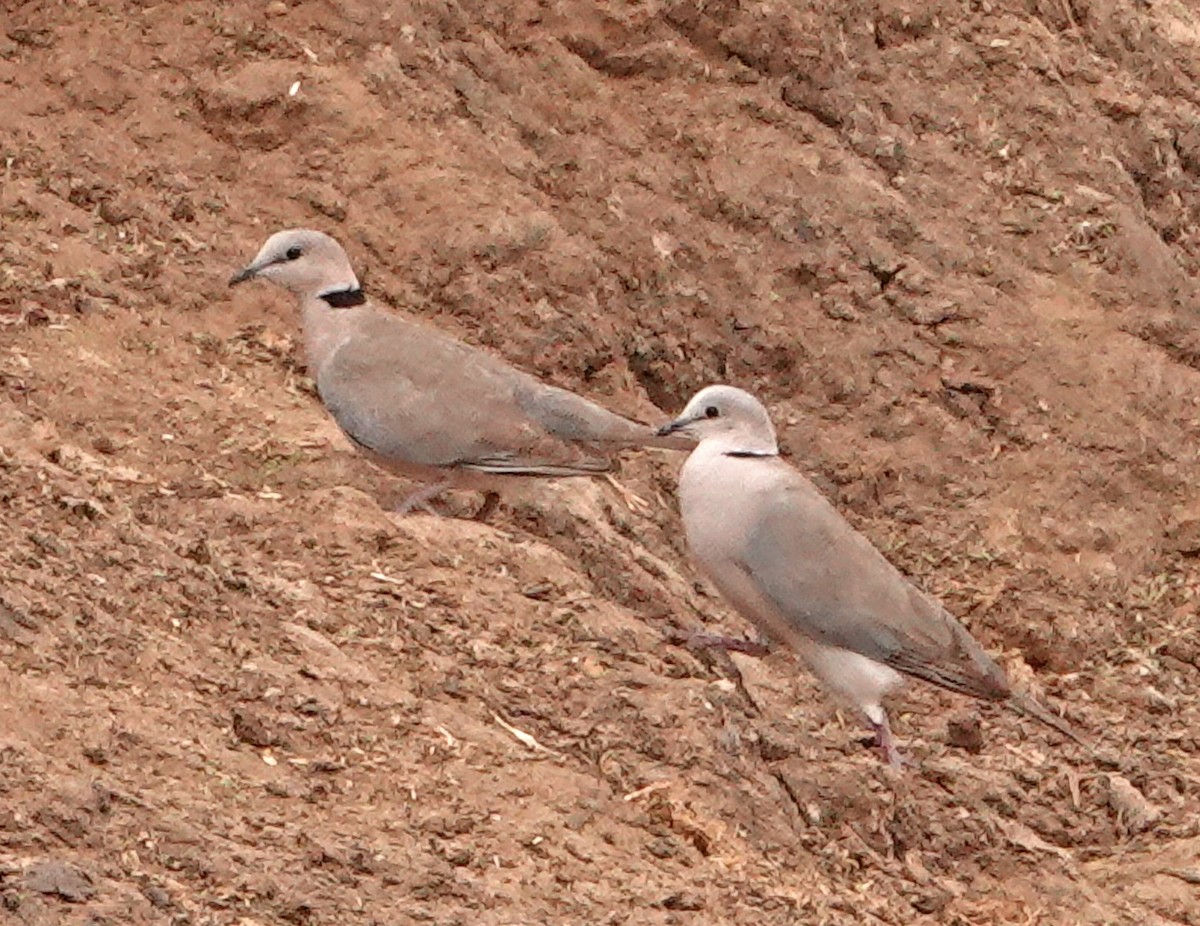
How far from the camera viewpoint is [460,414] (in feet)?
26.2

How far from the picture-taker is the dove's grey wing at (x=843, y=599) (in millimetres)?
7324

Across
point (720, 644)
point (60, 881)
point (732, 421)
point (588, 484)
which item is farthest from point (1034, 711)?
point (60, 881)

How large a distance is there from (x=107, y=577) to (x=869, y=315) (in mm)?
4216

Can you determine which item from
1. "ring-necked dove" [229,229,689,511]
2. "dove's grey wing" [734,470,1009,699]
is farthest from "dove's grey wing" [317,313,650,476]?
"dove's grey wing" [734,470,1009,699]

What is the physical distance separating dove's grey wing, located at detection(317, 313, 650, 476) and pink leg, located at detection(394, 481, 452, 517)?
0.09m

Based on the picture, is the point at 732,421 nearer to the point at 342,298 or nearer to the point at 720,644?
the point at 720,644

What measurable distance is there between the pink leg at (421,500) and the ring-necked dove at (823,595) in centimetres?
87

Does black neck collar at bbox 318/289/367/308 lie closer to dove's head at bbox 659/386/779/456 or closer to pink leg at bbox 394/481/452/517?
pink leg at bbox 394/481/452/517

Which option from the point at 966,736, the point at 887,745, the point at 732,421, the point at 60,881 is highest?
the point at 60,881

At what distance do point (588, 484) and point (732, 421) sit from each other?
0.91 m

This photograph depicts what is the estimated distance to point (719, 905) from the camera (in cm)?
586

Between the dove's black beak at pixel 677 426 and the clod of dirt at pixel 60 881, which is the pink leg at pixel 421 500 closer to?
the dove's black beak at pixel 677 426

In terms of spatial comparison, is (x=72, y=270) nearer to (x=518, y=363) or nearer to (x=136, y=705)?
(x=518, y=363)

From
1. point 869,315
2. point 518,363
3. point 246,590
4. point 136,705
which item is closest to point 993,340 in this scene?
point 869,315
